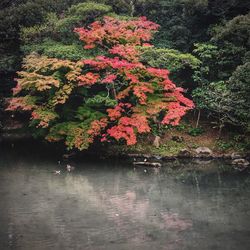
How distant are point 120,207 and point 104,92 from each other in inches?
355

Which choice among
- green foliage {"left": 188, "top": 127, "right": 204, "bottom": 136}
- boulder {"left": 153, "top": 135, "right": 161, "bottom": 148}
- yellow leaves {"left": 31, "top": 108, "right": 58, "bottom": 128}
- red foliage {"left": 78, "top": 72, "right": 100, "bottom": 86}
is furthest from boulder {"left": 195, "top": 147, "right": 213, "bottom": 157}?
yellow leaves {"left": 31, "top": 108, "right": 58, "bottom": 128}

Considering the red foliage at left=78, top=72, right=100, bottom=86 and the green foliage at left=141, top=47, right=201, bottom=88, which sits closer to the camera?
the red foliage at left=78, top=72, right=100, bottom=86

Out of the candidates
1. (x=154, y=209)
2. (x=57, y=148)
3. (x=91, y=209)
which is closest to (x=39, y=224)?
(x=91, y=209)

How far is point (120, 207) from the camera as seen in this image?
15539 mm

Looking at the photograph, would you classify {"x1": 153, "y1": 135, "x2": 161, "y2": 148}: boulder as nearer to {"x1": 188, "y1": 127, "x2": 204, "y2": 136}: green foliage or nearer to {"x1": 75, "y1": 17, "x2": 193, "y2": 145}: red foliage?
{"x1": 75, "y1": 17, "x2": 193, "y2": 145}: red foliage

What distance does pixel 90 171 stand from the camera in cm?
1978

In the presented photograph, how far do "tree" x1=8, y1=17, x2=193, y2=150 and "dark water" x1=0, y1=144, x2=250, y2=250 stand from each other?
2.01 m

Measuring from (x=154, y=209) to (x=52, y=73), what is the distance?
35.6 feet

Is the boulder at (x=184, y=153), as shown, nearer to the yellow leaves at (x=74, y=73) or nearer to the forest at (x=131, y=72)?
the forest at (x=131, y=72)

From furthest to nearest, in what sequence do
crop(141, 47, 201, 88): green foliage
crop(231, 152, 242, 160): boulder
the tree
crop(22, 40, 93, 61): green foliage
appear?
crop(22, 40, 93, 61): green foliage < crop(141, 47, 201, 88): green foliage < crop(231, 152, 242, 160): boulder < the tree

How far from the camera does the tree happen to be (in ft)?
69.3

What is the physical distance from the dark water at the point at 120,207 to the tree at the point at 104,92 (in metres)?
2.01

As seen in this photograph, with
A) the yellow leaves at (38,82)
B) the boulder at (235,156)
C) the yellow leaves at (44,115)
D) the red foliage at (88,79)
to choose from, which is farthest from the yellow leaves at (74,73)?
the boulder at (235,156)

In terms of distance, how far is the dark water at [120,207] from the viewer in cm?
1275
